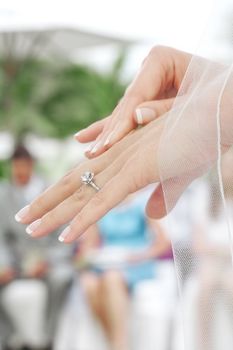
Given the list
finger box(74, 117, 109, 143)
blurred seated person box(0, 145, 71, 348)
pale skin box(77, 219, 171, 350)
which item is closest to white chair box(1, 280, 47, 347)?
blurred seated person box(0, 145, 71, 348)

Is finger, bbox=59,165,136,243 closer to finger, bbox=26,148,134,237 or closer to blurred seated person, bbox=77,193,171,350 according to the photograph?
finger, bbox=26,148,134,237

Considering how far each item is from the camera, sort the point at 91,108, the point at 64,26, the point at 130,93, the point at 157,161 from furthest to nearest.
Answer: the point at 91,108
the point at 64,26
the point at 130,93
the point at 157,161

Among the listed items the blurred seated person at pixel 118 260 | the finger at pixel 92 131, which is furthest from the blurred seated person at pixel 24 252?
the finger at pixel 92 131

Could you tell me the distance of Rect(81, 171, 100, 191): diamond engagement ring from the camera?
134 cm

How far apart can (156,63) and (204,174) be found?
0.24 meters

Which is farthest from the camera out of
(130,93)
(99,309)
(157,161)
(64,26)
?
(64,26)

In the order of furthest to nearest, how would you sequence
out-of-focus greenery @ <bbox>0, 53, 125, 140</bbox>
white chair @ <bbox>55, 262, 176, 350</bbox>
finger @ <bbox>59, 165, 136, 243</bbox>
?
out-of-focus greenery @ <bbox>0, 53, 125, 140</bbox> < white chair @ <bbox>55, 262, 176, 350</bbox> < finger @ <bbox>59, 165, 136, 243</bbox>

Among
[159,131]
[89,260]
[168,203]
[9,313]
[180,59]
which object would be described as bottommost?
[9,313]

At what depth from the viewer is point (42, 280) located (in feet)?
20.0

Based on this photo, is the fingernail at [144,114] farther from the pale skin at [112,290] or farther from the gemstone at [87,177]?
the pale skin at [112,290]

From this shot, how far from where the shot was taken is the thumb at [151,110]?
1.44 m

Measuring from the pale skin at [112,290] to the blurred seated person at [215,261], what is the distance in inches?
169

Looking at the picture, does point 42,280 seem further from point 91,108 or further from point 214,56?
point 91,108

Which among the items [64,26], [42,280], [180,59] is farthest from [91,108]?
[180,59]
